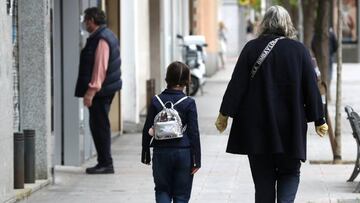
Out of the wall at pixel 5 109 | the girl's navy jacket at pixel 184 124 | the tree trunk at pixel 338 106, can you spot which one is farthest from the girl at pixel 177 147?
the tree trunk at pixel 338 106

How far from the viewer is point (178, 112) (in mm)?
8406

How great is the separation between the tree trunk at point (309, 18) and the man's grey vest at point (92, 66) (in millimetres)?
13778

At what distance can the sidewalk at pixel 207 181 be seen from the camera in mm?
10969

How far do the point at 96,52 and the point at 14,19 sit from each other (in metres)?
1.42

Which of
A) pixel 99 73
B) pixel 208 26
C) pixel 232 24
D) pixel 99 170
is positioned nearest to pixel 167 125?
pixel 99 73

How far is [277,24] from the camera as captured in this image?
8.06 metres

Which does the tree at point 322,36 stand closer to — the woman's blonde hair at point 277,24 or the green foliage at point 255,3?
the woman's blonde hair at point 277,24

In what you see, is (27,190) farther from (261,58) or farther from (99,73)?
(261,58)

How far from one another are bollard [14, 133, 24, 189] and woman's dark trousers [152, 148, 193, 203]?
2646mm

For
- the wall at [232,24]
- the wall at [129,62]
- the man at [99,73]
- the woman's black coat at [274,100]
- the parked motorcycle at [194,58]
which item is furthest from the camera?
the wall at [232,24]

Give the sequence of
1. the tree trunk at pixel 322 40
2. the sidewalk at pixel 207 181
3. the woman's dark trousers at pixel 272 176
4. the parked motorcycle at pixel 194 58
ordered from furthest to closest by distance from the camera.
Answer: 1. the parked motorcycle at pixel 194 58
2. the tree trunk at pixel 322 40
3. the sidewalk at pixel 207 181
4. the woman's dark trousers at pixel 272 176

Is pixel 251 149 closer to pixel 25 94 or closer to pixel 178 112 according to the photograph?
pixel 178 112

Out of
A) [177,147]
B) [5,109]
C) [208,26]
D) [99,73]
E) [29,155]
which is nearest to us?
[177,147]

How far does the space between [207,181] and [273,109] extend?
4.54 m
